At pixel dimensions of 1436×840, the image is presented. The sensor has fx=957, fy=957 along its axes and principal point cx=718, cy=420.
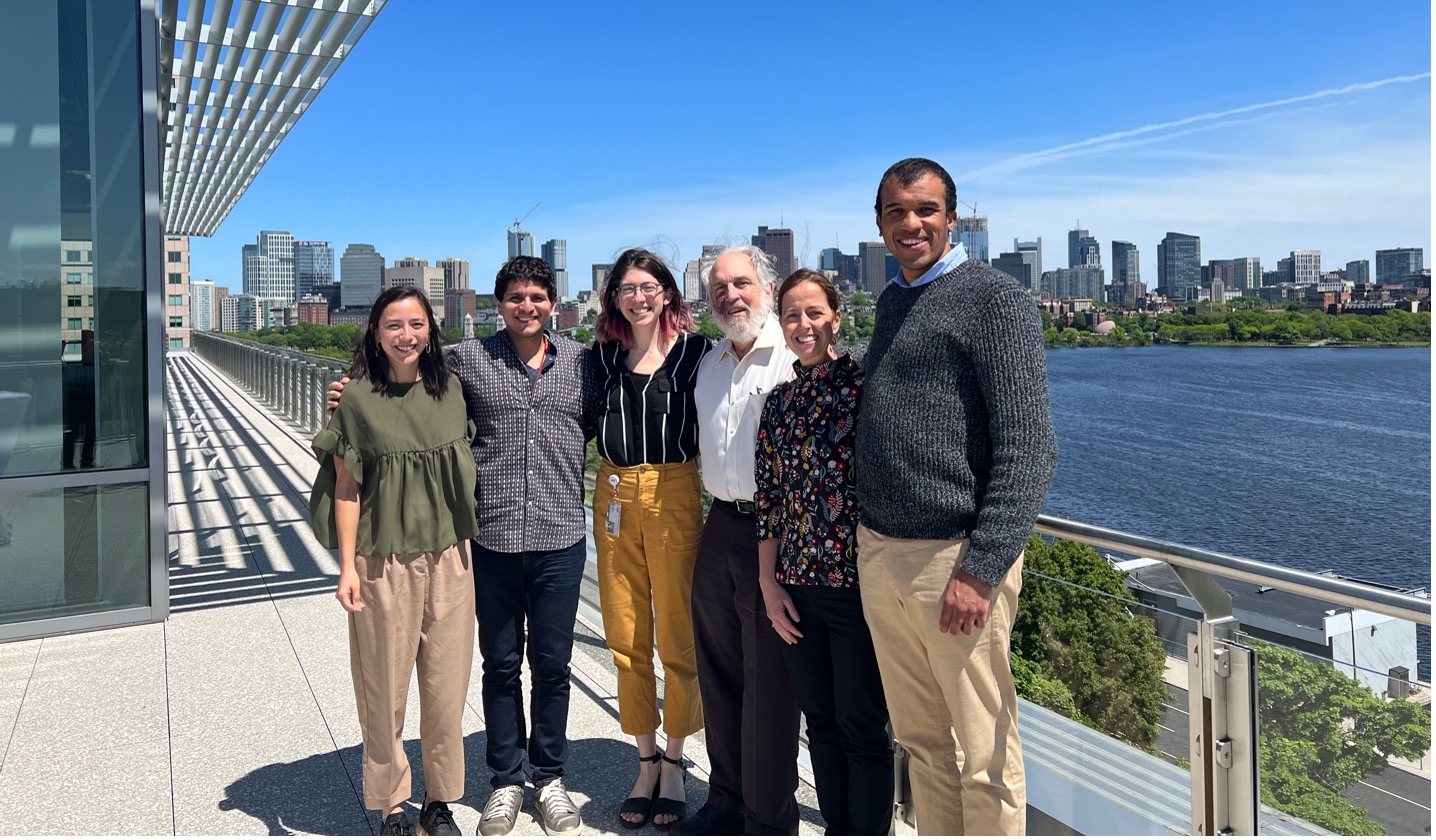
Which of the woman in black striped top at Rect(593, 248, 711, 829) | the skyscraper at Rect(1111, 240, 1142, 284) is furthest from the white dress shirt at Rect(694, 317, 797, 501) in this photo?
the skyscraper at Rect(1111, 240, 1142, 284)

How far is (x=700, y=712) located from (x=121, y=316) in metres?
3.48

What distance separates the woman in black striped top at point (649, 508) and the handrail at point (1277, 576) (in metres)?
0.88

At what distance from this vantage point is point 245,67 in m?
7.52

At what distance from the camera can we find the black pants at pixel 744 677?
2.15m

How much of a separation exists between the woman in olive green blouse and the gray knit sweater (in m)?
1.06

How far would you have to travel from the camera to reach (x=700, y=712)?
2514 millimetres

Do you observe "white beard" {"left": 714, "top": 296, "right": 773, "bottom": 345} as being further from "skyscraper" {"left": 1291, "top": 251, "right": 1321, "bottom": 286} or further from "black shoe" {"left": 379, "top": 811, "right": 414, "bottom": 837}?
"skyscraper" {"left": 1291, "top": 251, "right": 1321, "bottom": 286}

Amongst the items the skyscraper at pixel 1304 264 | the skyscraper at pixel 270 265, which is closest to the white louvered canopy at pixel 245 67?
the skyscraper at pixel 1304 264

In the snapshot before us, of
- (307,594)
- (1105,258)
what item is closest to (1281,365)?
(1105,258)

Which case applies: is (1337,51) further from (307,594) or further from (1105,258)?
(307,594)

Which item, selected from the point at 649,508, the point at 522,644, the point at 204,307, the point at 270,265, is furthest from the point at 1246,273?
the point at 270,265

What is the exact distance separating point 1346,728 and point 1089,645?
0.52m

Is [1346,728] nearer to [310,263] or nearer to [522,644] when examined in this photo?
[522,644]

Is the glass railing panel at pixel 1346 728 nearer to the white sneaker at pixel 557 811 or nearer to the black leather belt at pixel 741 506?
the black leather belt at pixel 741 506
